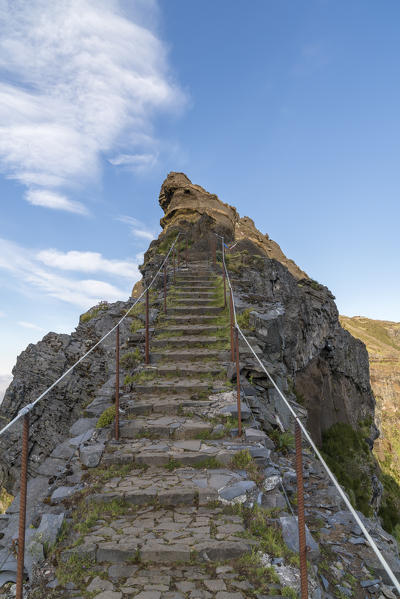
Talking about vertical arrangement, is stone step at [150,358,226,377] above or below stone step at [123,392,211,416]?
above

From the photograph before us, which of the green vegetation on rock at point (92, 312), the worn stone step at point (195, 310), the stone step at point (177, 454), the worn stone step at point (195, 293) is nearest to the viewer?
the stone step at point (177, 454)

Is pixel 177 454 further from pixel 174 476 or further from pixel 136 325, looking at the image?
pixel 136 325

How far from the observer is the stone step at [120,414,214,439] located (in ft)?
18.3

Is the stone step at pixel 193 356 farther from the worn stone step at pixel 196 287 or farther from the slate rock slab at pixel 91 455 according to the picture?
the worn stone step at pixel 196 287

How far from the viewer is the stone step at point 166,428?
220 inches

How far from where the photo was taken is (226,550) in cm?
343

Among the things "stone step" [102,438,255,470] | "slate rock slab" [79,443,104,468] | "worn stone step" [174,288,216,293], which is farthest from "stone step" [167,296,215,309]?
"slate rock slab" [79,443,104,468]

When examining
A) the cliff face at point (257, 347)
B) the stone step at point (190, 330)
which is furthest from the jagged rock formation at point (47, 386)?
the stone step at point (190, 330)

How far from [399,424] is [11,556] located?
6604 centimetres

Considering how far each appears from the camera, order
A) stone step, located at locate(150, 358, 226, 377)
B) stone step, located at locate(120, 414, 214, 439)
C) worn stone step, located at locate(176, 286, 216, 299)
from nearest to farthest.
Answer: stone step, located at locate(120, 414, 214, 439)
stone step, located at locate(150, 358, 226, 377)
worn stone step, located at locate(176, 286, 216, 299)

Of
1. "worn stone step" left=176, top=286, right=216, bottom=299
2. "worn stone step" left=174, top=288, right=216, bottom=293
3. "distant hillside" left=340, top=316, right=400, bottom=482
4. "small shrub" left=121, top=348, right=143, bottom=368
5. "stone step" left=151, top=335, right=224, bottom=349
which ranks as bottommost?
"distant hillside" left=340, top=316, right=400, bottom=482

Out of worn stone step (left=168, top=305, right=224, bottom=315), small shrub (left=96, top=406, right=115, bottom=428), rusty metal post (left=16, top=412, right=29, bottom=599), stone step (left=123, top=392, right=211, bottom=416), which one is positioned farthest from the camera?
worn stone step (left=168, top=305, right=224, bottom=315)

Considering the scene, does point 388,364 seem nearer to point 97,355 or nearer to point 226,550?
point 97,355

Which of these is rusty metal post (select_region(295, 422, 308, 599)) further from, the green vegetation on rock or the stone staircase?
the green vegetation on rock
